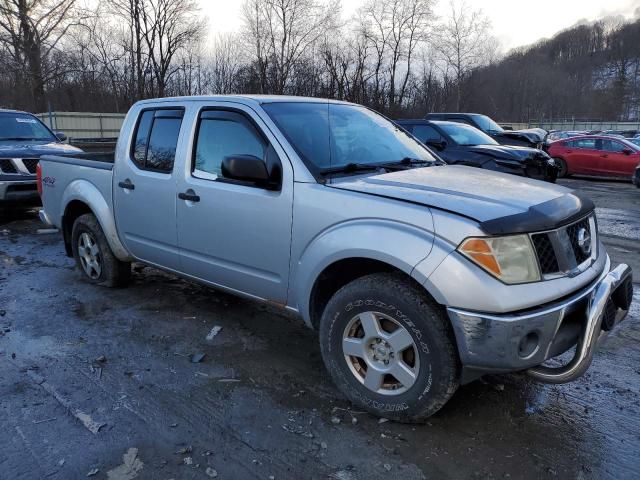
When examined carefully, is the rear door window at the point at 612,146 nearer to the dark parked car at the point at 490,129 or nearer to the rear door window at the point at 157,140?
the dark parked car at the point at 490,129

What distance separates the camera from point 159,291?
531 cm

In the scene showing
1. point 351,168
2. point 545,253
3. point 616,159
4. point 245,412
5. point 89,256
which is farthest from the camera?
point 616,159

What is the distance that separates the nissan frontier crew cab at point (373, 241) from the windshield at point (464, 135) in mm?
7119

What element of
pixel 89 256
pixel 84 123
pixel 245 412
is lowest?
pixel 245 412

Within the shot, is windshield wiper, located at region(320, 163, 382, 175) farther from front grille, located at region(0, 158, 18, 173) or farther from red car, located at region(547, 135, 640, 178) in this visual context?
red car, located at region(547, 135, 640, 178)

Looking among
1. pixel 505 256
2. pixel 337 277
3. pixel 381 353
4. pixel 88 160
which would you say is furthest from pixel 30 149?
pixel 505 256

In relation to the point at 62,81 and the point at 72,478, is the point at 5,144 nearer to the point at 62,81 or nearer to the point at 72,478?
the point at 72,478

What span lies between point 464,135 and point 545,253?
9.28 meters

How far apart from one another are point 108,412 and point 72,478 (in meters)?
0.59

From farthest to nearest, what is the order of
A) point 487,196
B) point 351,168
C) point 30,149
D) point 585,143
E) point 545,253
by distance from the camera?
point 585,143
point 30,149
point 351,168
point 487,196
point 545,253

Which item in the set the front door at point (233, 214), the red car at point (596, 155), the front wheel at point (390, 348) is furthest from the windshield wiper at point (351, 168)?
the red car at point (596, 155)

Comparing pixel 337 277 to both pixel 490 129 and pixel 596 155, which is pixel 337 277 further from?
pixel 596 155

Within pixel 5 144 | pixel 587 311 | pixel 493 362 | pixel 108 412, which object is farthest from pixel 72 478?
pixel 5 144

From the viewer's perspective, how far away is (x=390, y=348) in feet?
9.53
